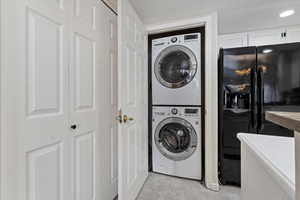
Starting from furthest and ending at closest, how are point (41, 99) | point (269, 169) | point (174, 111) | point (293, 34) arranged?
point (293, 34) < point (174, 111) < point (41, 99) < point (269, 169)

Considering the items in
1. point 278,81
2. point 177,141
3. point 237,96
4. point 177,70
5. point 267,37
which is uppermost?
point 267,37

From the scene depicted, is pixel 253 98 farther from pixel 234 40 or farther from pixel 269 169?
pixel 269 169

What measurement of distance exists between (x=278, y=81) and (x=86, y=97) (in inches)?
84.0

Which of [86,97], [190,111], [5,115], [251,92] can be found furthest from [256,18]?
[5,115]

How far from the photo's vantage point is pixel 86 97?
124 cm

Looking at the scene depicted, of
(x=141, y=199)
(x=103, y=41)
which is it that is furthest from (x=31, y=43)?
(x=141, y=199)

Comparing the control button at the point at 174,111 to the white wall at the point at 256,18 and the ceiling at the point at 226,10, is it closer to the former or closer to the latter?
the ceiling at the point at 226,10

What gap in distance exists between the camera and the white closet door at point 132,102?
4.52ft

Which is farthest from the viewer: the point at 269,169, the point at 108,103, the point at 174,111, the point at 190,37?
the point at 174,111

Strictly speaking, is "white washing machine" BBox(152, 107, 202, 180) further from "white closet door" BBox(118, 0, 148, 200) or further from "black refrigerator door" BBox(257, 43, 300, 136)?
"black refrigerator door" BBox(257, 43, 300, 136)

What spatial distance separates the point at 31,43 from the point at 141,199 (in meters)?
1.77

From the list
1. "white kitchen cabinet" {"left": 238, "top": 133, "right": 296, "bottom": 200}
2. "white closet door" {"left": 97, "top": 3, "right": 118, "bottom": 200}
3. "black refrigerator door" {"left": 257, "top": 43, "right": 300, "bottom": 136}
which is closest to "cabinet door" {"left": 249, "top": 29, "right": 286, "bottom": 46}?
"black refrigerator door" {"left": 257, "top": 43, "right": 300, "bottom": 136}

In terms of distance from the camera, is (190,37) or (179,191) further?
(190,37)

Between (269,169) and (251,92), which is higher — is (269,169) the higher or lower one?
the lower one
